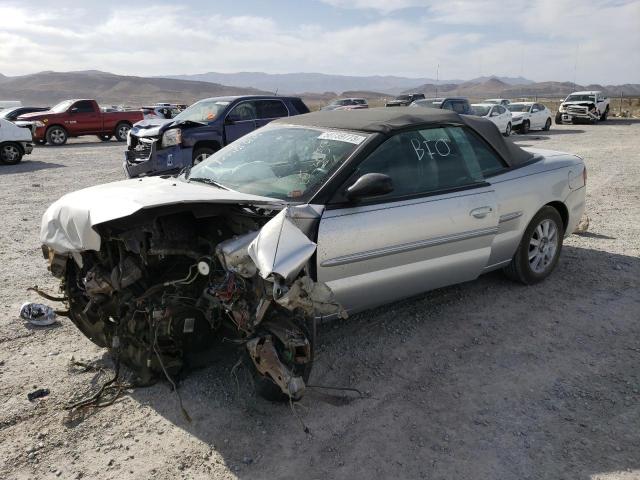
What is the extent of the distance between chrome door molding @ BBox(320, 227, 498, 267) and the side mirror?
1.26ft

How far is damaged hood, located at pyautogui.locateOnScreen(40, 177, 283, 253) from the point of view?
2.82 m

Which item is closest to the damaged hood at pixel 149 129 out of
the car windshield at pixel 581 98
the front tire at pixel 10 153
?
the front tire at pixel 10 153

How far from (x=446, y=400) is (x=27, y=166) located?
14.2m

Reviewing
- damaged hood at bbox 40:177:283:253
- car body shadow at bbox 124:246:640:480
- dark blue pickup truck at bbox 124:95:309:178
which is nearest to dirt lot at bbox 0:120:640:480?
car body shadow at bbox 124:246:640:480

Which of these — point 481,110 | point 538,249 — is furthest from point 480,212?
point 481,110

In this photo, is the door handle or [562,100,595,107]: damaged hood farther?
[562,100,595,107]: damaged hood

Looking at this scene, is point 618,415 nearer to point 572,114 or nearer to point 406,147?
point 406,147

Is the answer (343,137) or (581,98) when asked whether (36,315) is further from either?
(581,98)

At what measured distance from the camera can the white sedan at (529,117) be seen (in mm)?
22837

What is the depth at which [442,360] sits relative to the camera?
366 cm

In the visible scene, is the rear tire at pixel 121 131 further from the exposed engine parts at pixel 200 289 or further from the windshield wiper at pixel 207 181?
the exposed engine parts at pixel 200 289

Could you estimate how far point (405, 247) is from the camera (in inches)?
143

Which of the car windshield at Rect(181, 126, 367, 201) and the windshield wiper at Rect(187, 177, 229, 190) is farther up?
the car windshield at Rect(181, 126, 367, 201)

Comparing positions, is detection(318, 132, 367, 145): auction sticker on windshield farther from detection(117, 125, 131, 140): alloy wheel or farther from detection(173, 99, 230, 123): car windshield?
detection(117, 125, 131, 140): alloy wheel
